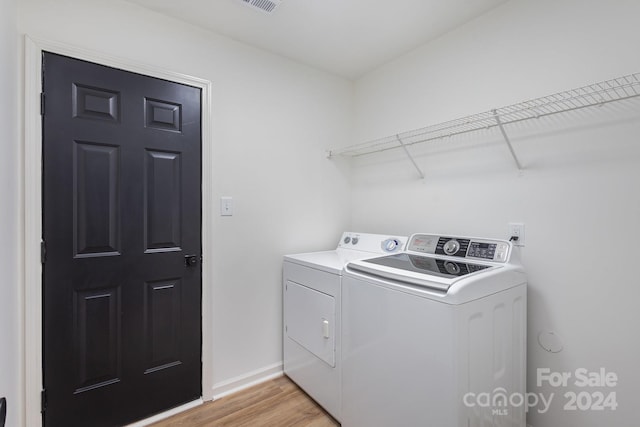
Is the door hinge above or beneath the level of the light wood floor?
above

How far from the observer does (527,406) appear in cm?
159

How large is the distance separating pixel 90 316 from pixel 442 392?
5.85ft

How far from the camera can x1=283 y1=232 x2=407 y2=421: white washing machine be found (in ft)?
5.76

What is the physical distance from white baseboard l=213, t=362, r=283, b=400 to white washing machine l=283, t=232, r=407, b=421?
87mm

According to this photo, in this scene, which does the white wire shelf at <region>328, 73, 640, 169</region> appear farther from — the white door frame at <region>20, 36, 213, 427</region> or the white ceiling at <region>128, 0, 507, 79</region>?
the white door frame at <region>20, 36, 213, 427</region>

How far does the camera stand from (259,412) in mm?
1835

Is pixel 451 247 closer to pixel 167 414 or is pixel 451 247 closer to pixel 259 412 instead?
pixel 259 412

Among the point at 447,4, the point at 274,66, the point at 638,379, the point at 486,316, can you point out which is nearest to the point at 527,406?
the point at 638,379

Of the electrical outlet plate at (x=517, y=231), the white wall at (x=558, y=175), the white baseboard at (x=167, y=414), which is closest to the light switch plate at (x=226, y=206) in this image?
the white baseboard at (x=167, y=414)

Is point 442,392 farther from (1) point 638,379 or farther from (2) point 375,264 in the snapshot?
(1) point 638,379

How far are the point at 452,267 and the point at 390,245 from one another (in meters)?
0.62

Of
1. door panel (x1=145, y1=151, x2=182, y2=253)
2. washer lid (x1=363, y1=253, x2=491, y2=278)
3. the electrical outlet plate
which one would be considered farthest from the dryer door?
the electrical outlet plate
